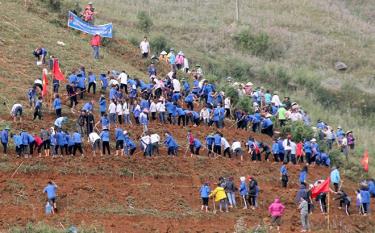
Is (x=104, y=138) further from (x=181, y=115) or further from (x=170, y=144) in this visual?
(x=181, y=115)

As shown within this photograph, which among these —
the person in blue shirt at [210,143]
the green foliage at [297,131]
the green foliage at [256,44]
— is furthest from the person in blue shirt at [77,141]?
the green foliage at [256,44]

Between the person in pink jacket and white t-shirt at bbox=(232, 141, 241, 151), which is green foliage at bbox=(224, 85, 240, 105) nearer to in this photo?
white t-shirt at bbox=(232, 141, 241, 151)

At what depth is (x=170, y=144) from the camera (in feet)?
122

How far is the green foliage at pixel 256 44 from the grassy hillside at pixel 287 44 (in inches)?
6.5

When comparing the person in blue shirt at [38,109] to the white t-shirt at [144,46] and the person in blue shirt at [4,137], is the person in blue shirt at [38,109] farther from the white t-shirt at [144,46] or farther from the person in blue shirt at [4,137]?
Result: the white t-shirt at [144,46]

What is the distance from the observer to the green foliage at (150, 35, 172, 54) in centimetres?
5734

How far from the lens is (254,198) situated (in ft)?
115

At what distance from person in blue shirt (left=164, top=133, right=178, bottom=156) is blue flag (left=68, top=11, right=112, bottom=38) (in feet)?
44.0

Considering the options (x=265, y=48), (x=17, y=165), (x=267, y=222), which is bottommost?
(x=267, y=222)

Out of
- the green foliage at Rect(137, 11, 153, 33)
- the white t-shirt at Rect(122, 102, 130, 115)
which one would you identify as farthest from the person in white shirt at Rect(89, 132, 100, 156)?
the green foliage at Rect(137, 11, 153, 33)

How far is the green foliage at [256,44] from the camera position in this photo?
66.6 metres

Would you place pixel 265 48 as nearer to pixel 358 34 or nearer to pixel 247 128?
pixel 358 34

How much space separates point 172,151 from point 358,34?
40373mm

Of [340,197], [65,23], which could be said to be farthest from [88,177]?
[65,23]
